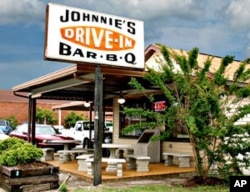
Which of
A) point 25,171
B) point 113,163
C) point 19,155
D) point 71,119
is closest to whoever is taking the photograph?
point 25,171

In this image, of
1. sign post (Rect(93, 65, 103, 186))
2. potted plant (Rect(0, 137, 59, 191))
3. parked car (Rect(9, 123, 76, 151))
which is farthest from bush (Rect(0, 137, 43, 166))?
parked car (Rect(9, 123, 76, 151))

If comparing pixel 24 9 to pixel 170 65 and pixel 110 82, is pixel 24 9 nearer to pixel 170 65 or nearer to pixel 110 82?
pixel 110 82

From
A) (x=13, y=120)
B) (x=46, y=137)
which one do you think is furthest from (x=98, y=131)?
(x=13, y=120)

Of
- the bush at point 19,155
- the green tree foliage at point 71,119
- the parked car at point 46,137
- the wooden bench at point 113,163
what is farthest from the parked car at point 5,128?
the bush at point 19,155

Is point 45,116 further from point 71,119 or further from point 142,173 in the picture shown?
point 142,173

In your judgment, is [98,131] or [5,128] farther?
[5,128]

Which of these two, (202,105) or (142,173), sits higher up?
(202,105)

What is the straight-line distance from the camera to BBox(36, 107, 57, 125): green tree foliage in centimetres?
3912

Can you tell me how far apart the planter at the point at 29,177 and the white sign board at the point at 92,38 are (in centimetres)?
262

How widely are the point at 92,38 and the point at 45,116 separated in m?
31.6

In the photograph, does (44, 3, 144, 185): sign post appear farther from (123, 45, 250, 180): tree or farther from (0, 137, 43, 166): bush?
(0, 137, 43, 166): bush

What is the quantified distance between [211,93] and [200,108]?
0.46 metres

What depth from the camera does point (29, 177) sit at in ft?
27.9

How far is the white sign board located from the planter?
2622 millimetres
